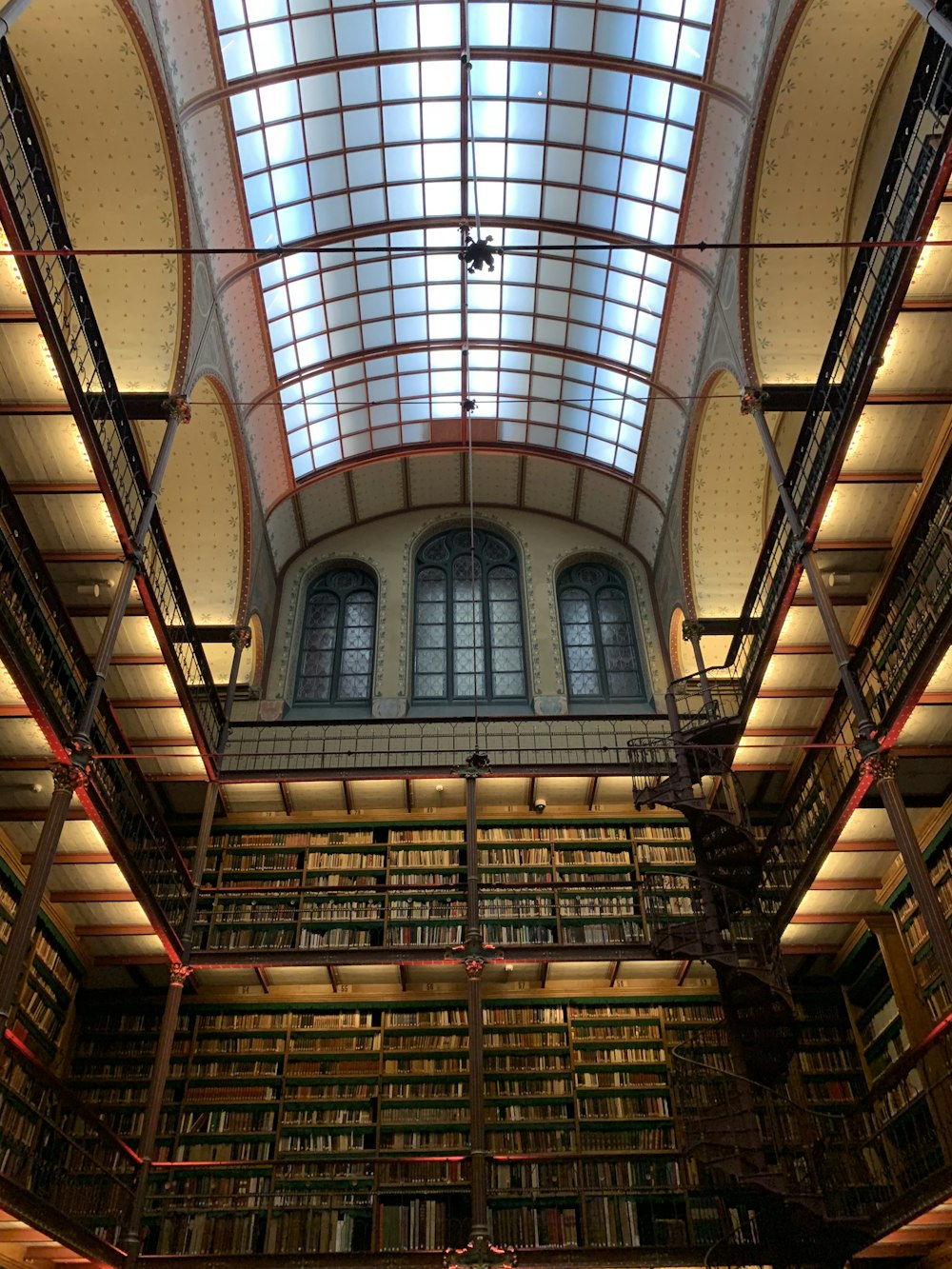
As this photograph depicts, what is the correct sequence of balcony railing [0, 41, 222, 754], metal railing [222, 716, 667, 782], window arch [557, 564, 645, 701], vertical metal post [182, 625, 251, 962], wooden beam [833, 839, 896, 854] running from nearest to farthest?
balcony railing [0, 41, 222, 754] < wooden beam [833, 839, 896, 854] < vertical metal post [182, 625, 251, 962] < metal railing [222, 716, 667, 782] < window arch [557, 564, 645, 701]

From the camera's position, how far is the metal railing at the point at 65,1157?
7562 mm

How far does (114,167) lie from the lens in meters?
10.6

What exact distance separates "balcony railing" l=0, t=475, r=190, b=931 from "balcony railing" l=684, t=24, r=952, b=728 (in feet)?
20.6

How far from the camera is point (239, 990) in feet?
36.5

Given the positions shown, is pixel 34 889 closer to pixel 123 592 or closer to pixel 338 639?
pixel 123 592

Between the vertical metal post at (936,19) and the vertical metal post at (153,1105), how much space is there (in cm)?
981

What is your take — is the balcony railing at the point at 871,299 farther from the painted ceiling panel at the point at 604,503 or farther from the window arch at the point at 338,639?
the window arch at the point at 338,639

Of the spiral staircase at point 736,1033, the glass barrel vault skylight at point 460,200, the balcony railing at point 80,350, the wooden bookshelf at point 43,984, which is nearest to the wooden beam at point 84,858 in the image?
the wooden bookshelf at point 43,984

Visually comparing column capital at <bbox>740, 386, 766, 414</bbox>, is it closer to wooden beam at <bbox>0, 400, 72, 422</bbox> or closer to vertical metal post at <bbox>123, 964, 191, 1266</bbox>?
wooden beam at <bbox>0, 400, 72, 422</bbox>

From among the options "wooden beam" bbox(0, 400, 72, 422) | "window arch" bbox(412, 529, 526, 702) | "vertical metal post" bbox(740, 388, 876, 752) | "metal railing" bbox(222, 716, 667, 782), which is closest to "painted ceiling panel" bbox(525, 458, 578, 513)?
"window arch" bbox(412, 529, 526, 702)

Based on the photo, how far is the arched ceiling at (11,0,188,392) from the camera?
31.9 feet

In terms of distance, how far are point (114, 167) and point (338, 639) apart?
24.1 feet

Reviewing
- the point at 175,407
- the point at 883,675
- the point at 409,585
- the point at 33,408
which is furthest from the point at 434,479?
the point at 33,408

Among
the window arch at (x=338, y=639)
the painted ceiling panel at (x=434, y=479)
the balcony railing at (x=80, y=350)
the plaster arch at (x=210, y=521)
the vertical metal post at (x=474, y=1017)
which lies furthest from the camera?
the painted ceiling panel at (x=434, y=479)
